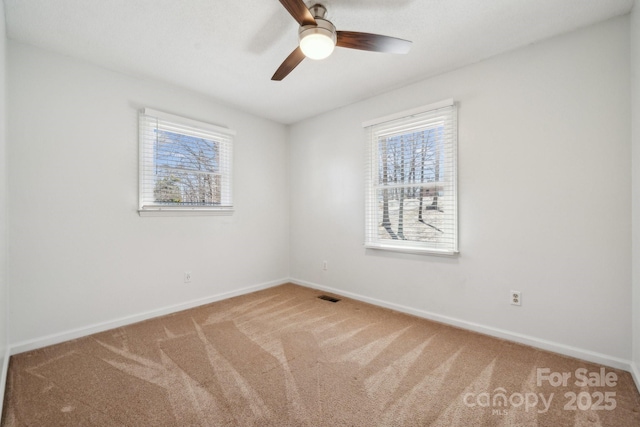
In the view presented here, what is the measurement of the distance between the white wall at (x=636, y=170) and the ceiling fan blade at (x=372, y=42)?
144cm

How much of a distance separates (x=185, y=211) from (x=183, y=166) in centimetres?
52

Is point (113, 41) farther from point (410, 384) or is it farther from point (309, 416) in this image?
point (410, 384)

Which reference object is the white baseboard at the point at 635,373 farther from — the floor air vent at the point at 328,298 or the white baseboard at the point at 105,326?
the white baseboard at the point at 105,326

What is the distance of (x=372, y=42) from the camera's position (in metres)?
1.91

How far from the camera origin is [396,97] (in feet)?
10.4

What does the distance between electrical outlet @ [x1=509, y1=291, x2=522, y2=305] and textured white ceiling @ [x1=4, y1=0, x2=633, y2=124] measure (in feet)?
6.82

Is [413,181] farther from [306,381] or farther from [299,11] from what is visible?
[306,381]

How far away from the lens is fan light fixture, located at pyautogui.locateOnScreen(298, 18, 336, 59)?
1.75 meters

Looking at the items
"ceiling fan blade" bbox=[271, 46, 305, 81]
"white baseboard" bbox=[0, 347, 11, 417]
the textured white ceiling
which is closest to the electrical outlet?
the textured white ceiling

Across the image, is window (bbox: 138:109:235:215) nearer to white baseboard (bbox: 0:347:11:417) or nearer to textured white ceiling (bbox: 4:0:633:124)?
textured white ceiling (bbox: 4:0:633:124)

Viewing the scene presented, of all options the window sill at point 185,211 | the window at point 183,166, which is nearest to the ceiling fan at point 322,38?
the window at point 183,166

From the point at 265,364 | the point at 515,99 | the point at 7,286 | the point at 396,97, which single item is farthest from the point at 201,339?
the point at 515,99

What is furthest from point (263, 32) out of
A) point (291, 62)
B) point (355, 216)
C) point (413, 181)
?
point (355, 216)

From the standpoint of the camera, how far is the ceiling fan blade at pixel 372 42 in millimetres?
1846
